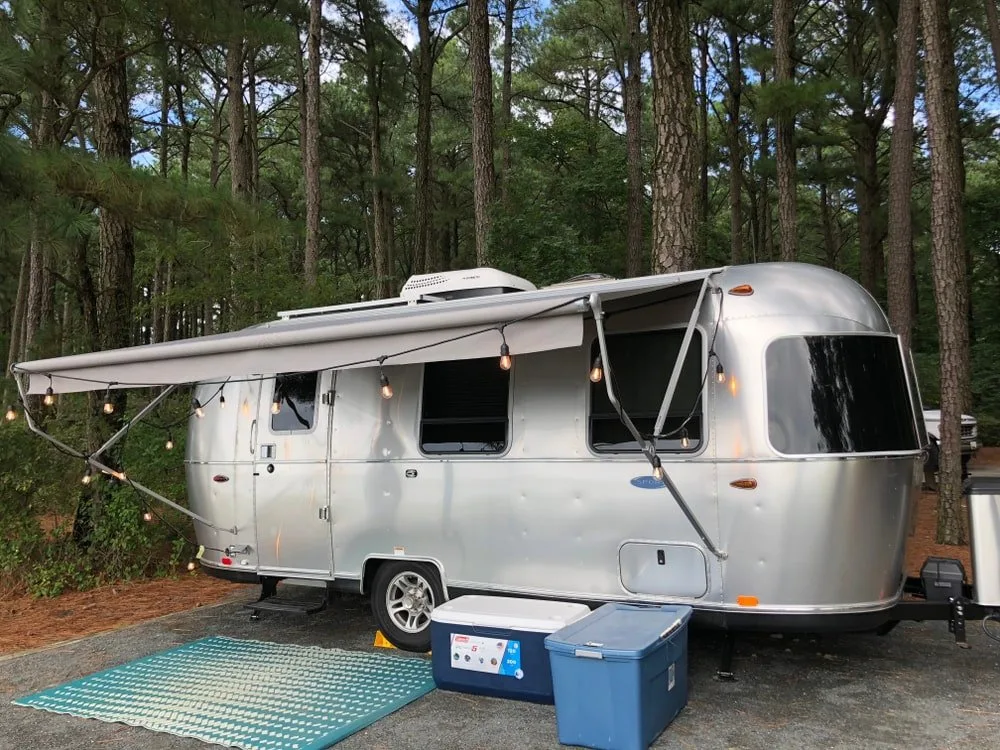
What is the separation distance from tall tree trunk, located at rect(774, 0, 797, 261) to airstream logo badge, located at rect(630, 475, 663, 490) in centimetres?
995

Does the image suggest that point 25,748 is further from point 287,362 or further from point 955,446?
point 955,446

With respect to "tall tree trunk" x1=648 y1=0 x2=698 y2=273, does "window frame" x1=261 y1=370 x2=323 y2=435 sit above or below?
below

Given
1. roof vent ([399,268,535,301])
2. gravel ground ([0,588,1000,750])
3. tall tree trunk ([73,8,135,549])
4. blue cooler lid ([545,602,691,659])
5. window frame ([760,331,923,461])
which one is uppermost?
tall tree trunk ([73,8,135,549])

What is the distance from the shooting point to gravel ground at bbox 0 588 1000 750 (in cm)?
403

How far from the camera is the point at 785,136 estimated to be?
1606 centimetres

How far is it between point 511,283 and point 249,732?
3.61 meters

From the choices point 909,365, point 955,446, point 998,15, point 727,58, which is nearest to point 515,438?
point 909,365

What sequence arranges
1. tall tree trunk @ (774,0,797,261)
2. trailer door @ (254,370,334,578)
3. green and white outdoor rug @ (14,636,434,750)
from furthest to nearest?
tall tree trunk @ (774,0,797,261) → trailer door @ (254,370,334,578) → green and white outdoor rug @ (14,636,434,750)

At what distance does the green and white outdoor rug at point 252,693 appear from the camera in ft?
14.1

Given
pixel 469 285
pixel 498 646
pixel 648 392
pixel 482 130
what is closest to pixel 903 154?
pixel 482 130

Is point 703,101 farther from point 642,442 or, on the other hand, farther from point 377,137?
point 642,442

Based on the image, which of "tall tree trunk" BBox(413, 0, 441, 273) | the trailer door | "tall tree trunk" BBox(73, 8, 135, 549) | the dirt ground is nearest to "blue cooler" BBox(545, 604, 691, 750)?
the trailer door

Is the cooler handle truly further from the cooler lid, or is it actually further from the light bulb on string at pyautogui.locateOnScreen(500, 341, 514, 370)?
the light bulb on string at pyautogui.locateOnScreen(500, 341, 514, 370)

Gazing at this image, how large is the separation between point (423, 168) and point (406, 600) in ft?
46.3
